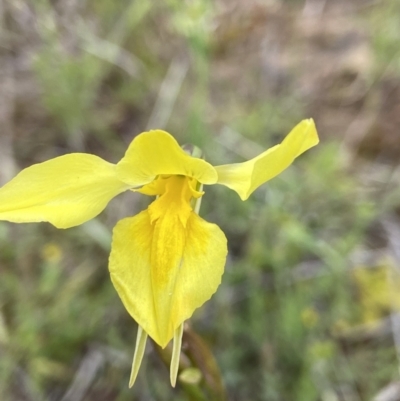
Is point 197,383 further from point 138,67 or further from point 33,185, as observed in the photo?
point 138,67

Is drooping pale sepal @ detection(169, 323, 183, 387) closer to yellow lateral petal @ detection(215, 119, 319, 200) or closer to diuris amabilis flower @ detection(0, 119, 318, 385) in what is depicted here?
diuris amabilis flower @ detection(0, 119, 318, 385)

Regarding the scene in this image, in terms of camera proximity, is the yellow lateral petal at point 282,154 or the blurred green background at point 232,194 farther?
the blurred green background at point 232,194

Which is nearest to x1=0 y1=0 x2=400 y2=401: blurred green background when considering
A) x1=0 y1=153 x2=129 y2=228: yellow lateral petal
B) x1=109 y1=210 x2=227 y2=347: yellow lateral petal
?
x1=109 y1=210 x2=227 y2=347: yellow lateral petal

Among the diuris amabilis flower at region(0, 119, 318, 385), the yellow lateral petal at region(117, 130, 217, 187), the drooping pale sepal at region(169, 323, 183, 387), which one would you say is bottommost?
the drooping pale sepal at region(169, 323, 183, 387)

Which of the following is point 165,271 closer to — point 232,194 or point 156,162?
point 156,162

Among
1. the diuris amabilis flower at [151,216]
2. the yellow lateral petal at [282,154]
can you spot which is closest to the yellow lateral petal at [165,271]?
the diuris amabilis flower at [151,216]

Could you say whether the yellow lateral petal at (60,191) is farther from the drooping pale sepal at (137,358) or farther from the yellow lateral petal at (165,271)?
the drooping pale sepal at (137,358)

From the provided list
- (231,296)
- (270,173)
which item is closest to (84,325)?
(231,296)

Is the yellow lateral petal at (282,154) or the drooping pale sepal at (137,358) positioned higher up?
the yellow lateral petal at (282,154)
